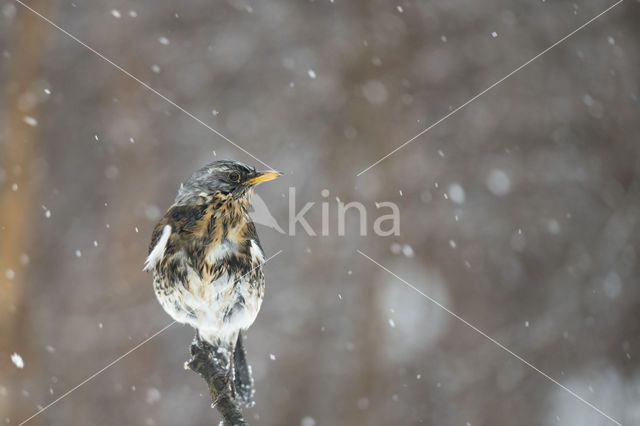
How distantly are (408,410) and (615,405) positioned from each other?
8.27 ft

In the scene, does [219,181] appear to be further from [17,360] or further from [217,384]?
[17,360]

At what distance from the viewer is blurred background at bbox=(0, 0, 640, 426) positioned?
305 inches

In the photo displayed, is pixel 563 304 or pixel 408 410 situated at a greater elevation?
pixel 563 304

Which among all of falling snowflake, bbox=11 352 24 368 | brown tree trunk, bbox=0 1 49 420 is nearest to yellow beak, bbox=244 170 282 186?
brown tree trunk, bbox=0 1 49 420

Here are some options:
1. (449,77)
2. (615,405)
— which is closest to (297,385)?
(615,405)

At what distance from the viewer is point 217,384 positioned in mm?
2137

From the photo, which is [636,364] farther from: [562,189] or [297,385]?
[297,385]

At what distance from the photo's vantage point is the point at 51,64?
831 cm

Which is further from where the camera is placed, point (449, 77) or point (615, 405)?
point (449, 77)

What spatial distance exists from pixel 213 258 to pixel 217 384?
2.94 ft

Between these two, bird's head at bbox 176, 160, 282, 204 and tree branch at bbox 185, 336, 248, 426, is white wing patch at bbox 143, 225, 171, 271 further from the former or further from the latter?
tree branch at bbox 185, 336, 248, 426

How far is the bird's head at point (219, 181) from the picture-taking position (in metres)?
3.10

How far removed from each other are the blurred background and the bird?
4518 millimetres

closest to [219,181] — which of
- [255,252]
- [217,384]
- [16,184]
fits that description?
[255,252]
